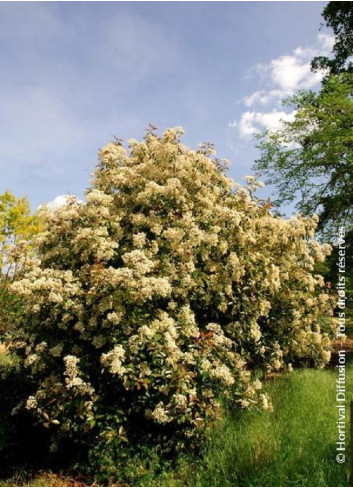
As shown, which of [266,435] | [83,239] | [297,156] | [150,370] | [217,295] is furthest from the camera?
[297,156]

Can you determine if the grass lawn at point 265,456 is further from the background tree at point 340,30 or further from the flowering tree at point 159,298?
the background tree at point 340,30

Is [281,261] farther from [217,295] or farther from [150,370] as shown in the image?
[150,370]

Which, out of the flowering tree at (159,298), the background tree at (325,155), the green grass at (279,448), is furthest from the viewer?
the background tree at (325,155)

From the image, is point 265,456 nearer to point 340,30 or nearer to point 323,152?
point 323,152

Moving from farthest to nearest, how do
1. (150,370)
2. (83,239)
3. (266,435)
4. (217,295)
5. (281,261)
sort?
(281,261) → (217,295) → (83,239) → (266,435) → (150,370)

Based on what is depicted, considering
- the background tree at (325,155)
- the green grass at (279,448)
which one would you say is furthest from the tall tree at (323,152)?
the green grass at (279,448)

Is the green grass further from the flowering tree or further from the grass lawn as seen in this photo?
the flowering tree

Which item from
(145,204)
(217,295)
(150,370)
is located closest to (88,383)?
(150,370)

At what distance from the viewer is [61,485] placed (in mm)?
5648

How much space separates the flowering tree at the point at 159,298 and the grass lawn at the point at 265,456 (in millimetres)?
394

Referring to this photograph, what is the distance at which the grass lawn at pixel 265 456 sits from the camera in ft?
16.8

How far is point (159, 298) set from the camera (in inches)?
247

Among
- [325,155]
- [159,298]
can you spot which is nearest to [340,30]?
[325,155]

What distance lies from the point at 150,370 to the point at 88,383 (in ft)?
2.77
